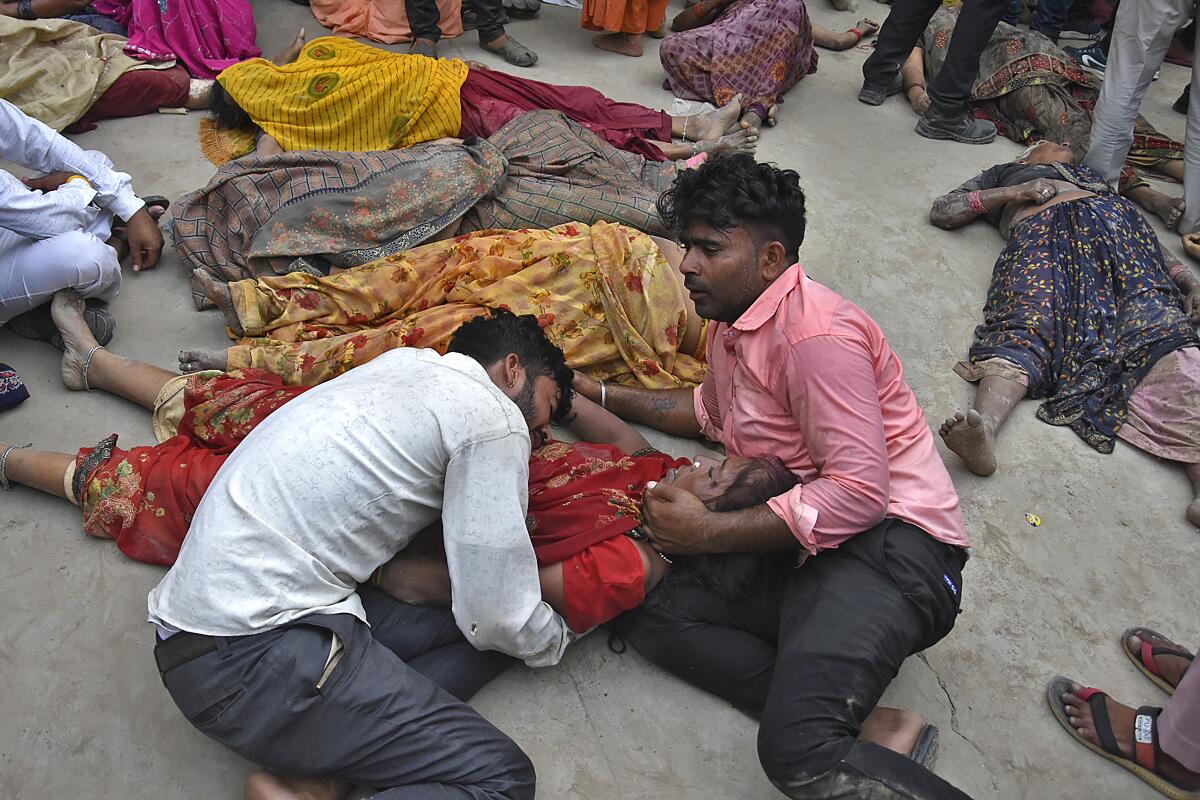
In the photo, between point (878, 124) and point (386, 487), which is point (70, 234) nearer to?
point (386, 487)

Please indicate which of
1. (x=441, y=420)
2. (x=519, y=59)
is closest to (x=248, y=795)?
(x=441, y=420)

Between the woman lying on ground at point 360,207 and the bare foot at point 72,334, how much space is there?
0.40 meters

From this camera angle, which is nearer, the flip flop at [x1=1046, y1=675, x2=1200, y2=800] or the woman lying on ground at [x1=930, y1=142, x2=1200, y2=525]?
the flip flop at [x1=1046, y1=675, x2=1200, y2=800]

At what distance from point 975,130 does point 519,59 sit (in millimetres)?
2567

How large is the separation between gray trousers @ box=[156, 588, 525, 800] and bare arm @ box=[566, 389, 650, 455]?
1071 millimetres

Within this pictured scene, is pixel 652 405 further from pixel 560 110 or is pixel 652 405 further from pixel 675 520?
pixel 560 110

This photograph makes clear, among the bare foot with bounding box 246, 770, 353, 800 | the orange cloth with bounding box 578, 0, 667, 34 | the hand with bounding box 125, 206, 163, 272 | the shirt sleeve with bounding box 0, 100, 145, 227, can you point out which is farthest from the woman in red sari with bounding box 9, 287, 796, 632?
the orange cloth with bounding box 578, 0, 667, 34

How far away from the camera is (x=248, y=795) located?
1924 mm

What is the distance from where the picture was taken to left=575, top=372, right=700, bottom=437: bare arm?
2973 millimetres

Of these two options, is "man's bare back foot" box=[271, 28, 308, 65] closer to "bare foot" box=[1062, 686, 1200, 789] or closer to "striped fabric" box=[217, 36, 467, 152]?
"striped fabric" box=[217, 36, 467, 152]

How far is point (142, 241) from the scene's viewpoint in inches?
136

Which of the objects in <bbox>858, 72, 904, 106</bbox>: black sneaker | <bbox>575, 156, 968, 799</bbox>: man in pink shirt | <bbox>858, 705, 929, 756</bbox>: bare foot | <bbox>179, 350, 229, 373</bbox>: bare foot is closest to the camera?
<bbox>575, 156, 968, 799</bbox>: man in pink shirt

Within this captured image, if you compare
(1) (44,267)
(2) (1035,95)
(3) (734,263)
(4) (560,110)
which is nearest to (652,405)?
(3) (734,263)

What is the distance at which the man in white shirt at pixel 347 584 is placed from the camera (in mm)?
1843
